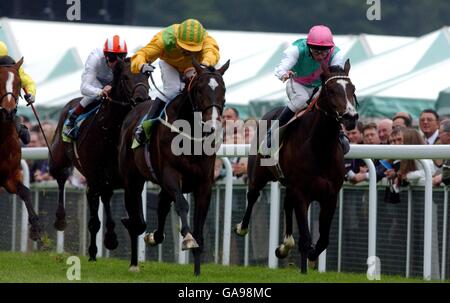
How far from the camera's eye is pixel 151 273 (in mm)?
11867

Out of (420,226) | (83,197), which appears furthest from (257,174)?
(83,197)

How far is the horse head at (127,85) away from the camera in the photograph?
1300 centimetres

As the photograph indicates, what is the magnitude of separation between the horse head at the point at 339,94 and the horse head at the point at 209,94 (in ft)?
2.79

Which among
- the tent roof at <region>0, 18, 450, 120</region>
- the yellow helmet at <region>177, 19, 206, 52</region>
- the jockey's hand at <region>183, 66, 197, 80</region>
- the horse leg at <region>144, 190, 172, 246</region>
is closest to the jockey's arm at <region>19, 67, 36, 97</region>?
the horse leg at <region>144, 190, 172, 246</region>

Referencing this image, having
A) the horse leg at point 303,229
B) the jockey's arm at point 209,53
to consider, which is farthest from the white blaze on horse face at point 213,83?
the horse leg at point 303,229

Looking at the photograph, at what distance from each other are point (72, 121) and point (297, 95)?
2.93m

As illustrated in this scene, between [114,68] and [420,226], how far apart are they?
3.36 meters

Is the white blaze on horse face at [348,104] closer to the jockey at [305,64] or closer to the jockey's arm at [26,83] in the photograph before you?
the jockey at [305,64]

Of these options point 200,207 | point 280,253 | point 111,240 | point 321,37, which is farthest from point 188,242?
point 111,240

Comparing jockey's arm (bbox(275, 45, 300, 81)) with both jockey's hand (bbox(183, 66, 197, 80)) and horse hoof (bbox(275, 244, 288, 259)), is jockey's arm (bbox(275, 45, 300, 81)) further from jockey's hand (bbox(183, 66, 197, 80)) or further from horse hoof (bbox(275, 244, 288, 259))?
horse hoof (bbox(275, 244, 288, 259))

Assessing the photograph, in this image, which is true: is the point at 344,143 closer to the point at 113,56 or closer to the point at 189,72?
the point at 189,72

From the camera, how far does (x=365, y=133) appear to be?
13.5 metres

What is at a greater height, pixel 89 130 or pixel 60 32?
pixel 60 32

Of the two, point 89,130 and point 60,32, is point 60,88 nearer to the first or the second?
point 60,32
